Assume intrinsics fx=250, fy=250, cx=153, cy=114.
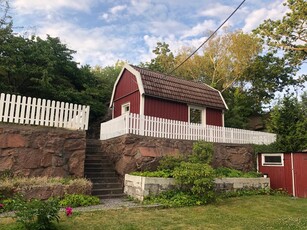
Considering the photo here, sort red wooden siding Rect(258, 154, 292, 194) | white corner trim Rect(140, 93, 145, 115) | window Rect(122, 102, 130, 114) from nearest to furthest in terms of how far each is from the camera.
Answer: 1. red wooden siding Rect(258, 154, 292, 194)
2. white corner trim Rect(140, 93, 145, 115)
3. window Rect(122, 102, 130, 114)

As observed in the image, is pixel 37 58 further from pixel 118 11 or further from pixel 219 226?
pixel 219 226

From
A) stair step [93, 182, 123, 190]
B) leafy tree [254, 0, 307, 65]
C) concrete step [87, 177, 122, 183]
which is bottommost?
stair step [93, 182, 123, 190]

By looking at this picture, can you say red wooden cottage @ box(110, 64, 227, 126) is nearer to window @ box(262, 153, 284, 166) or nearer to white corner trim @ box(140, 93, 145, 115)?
white corner trim @ box(140, 93, 145, 115)

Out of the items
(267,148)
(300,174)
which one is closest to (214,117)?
(267,148)

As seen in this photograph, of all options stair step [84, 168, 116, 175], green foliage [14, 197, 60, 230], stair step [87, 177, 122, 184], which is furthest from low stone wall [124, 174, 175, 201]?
green foliage [14, 197, 60, 230]

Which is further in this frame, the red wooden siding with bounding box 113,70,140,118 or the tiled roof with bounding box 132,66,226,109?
the red wooden siding with bounding box 113,70,140,118

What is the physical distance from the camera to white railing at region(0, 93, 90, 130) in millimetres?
7250

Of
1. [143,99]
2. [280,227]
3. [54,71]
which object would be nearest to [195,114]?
[143,99]

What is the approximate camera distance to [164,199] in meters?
7.48

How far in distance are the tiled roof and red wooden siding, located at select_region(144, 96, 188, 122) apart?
273 millimetres

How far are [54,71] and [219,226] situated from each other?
13.0m

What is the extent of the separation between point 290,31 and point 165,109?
32.4ft

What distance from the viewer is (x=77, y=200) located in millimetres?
6781

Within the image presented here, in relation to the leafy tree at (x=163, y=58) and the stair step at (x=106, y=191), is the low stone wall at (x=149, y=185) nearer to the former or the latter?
the stair step at (x=106, y=191)
